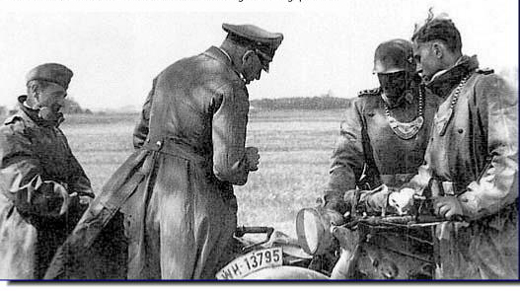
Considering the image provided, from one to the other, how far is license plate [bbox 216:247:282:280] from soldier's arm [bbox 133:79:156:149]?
84 cm

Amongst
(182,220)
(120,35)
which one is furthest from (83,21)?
(182,220)

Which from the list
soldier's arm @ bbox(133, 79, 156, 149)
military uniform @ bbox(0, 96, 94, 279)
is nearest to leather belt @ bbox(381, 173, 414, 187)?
soldier's arm @ bbox(133, 79, 156, 149)

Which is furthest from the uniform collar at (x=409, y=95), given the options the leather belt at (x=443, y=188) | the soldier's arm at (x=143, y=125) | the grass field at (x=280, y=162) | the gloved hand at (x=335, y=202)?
the soldier's arm at (x=143, y=125)

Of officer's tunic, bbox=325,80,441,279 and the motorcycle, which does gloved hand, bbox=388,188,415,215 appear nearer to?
the motorcycle

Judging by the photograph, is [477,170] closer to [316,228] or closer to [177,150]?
[316,228]

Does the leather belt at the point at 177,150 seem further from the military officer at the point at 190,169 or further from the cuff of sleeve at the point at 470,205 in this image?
the cuff of sleeve at the point at 470,205

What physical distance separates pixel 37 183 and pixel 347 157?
1.68 m

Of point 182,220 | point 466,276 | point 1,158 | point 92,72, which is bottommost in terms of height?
point 466,276

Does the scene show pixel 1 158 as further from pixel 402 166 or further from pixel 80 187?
pixel 402 166

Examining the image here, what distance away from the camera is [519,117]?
4859 millimetres

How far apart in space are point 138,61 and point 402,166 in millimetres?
1572

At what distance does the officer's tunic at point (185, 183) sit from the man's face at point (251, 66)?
0.21 ft

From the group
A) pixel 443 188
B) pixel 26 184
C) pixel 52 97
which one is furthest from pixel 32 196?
pixel 443 188

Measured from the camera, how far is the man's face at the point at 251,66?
516 centimetres
